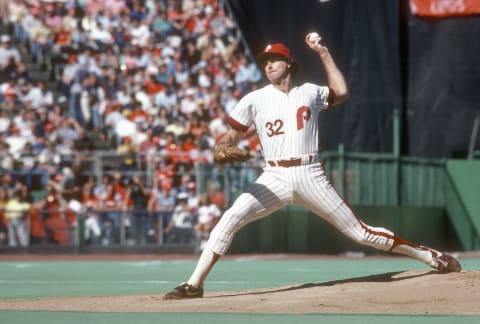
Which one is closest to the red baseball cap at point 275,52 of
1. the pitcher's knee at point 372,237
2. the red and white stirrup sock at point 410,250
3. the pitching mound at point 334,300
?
the pitcher's knee at point 372,237

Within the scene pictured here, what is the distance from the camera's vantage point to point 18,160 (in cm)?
2264

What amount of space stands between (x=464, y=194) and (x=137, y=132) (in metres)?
7.04

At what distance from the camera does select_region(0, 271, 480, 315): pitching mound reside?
8.44m

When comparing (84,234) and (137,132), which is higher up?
(137,132)

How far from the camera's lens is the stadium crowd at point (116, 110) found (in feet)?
71.2

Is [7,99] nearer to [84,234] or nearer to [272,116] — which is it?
[84,234]

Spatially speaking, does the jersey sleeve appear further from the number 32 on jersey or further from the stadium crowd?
the stadium crowd

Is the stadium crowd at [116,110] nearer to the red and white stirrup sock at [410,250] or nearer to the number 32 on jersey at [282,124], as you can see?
the red and white stirrup sock at [410,250]

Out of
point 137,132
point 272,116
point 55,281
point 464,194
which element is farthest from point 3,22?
point 272,116

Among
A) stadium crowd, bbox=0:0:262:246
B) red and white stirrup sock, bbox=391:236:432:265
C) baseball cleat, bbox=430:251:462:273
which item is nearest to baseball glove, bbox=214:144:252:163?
red and white stirrup sock, bbox=391:236:432:265

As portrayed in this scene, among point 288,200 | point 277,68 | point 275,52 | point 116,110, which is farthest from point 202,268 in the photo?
point 116,110

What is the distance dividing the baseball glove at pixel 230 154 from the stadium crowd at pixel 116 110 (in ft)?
38.6

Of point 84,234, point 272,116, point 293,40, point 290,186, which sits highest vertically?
point 293,40

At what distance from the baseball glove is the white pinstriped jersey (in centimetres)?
31
